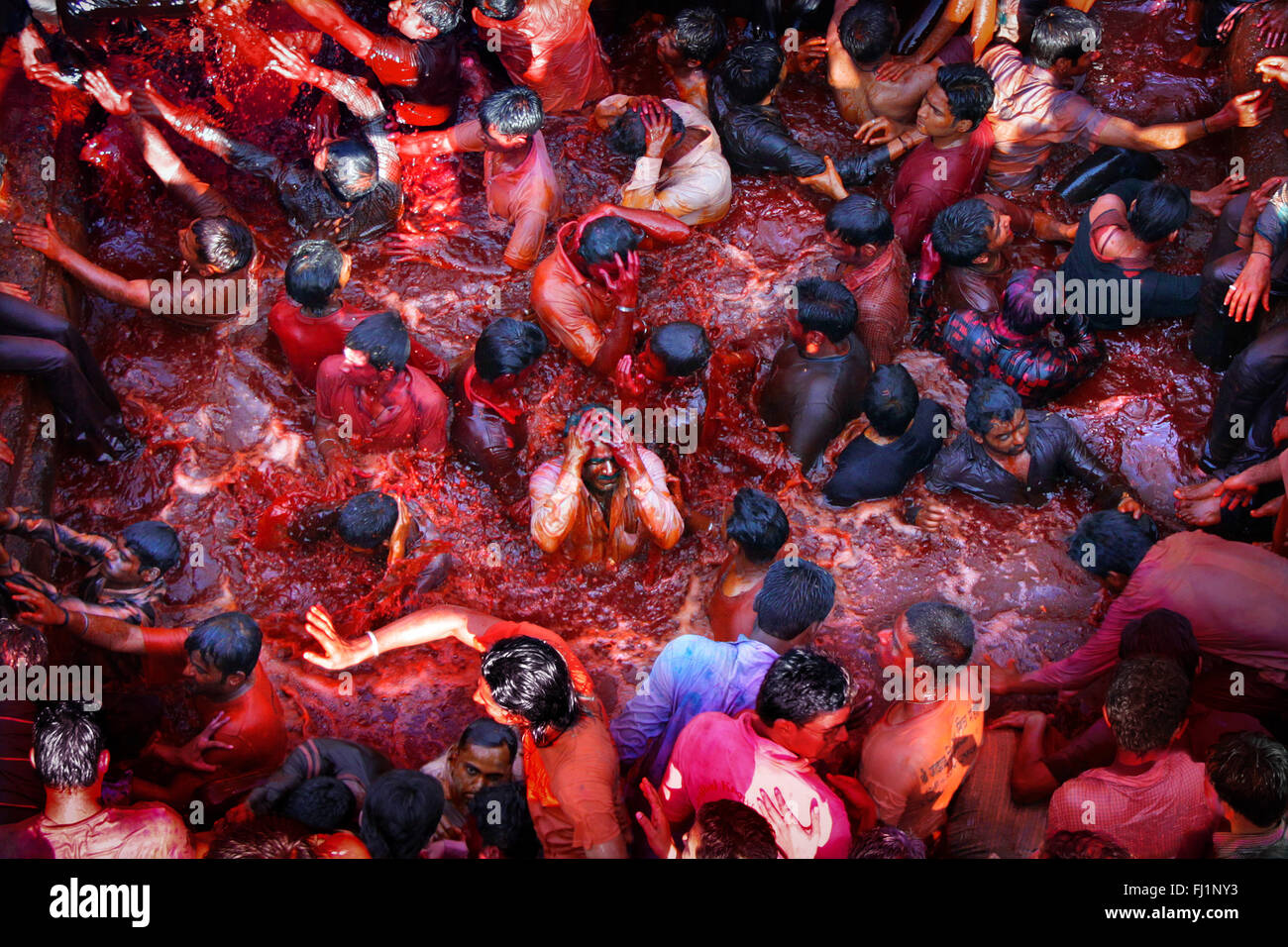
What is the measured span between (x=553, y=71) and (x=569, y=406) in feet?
7.54

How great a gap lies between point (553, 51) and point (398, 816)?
4813 mm

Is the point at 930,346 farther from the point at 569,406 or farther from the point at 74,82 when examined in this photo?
the point at 74,82

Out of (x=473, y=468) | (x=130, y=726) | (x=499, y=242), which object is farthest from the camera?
(x=499, y=242)

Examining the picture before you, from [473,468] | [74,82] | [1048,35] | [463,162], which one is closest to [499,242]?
[463,162]

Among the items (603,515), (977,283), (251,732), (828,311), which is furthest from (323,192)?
(977,283)

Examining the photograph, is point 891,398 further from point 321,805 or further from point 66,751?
point 66,751

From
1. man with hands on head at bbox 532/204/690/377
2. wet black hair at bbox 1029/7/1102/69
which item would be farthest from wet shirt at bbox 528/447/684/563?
wet black hair at bbox 1029/7/1102/69

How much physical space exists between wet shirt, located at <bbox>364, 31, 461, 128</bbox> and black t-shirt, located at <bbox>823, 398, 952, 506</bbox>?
3.40m

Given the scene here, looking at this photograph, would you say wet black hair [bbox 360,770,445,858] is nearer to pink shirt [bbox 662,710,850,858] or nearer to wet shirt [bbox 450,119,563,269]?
pink shirt [bbox 662,710,850,858]

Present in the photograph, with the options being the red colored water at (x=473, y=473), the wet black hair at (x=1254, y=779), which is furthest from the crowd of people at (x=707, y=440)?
the red colored water at (x=473, y=473)

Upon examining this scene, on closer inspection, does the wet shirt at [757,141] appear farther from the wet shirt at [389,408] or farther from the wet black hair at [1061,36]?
the wet shirt at [389,408]

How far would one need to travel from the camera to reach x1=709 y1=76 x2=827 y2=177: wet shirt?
6441mm

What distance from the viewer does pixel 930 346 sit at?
610cm

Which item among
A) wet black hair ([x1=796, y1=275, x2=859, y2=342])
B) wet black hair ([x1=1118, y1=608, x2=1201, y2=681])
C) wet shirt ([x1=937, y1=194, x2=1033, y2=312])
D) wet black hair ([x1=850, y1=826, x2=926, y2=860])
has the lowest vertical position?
wet black hair ([x1=850, y1=826, x2=926, y2=860])
